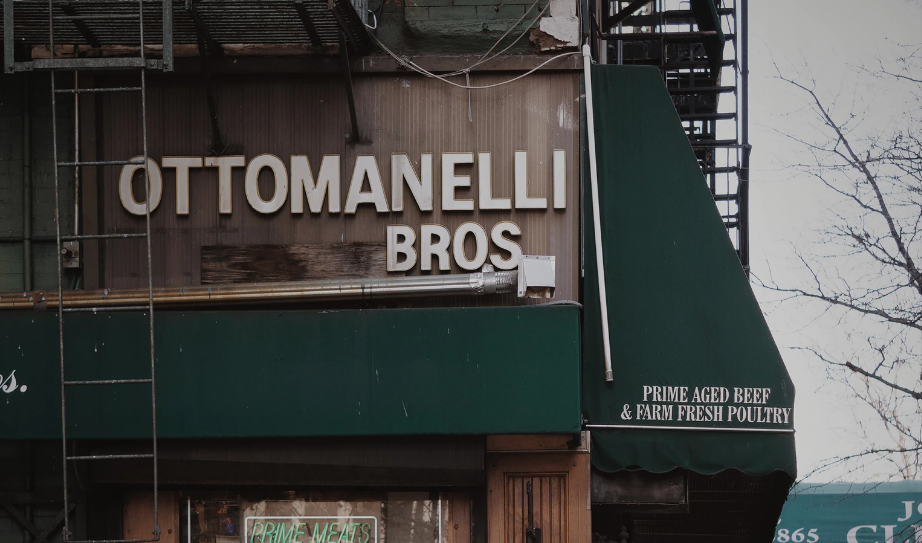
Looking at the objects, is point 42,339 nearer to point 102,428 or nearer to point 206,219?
point 102,428

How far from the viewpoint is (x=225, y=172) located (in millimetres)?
8688

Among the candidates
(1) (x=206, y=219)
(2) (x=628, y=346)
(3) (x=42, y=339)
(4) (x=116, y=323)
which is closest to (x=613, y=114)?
(2) (x=628, y=346)

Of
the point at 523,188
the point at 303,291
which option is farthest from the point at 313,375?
the point at 523,188

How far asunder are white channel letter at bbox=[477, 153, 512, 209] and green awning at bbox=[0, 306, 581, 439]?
1.06 metres

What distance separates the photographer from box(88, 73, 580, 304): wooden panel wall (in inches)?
340

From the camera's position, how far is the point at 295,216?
28.6 ft

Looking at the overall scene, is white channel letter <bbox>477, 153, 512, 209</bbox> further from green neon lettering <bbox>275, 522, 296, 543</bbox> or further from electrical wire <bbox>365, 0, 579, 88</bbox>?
green neon lettering <bbox>275, 522, 296, 543</bbox>

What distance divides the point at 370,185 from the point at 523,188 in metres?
1.25

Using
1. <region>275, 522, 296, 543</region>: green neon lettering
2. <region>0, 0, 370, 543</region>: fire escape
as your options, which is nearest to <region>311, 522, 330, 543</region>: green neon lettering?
<region>275, 522, 296, 543</region>: green neon lettering

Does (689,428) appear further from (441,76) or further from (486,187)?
(441,76)

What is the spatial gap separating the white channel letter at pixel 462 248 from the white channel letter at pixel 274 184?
4.79 ft

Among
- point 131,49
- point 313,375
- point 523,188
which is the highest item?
point 131,49

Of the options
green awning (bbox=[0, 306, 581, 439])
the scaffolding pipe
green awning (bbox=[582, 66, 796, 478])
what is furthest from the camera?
the scaffolding pipe

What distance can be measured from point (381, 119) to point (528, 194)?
4.46 ft
